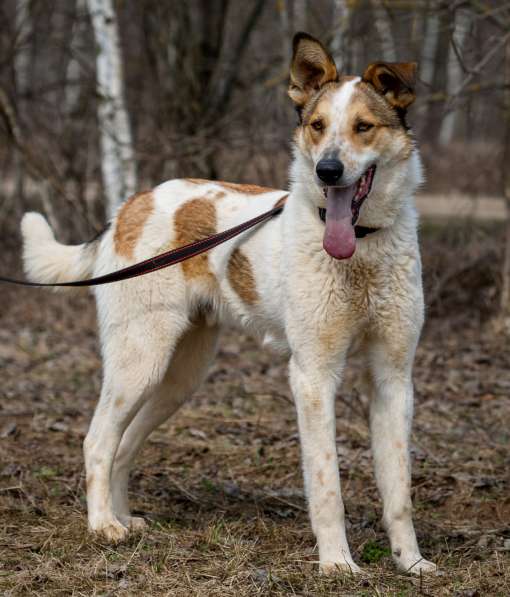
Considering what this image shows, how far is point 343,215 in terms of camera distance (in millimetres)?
3611

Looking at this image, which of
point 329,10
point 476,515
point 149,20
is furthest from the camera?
point 329,10

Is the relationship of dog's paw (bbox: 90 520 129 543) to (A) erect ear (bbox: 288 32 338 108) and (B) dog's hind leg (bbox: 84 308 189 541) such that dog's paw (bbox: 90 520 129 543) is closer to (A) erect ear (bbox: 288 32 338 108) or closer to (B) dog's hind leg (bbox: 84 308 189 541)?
(B) dog's hind leg (bbox: 84 308 189 541)

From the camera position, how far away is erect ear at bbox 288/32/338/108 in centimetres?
378

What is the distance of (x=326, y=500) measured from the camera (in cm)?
366

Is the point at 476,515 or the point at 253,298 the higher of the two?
the point at 253,298

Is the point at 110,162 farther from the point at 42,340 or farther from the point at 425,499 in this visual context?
the point at 425,499

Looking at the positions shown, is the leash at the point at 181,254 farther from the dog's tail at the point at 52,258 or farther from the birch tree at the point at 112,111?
the birch tree at the point at 112,111

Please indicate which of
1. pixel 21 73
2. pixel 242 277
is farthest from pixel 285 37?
pixel 242 277

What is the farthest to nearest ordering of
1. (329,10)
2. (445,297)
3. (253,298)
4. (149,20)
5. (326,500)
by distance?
(329,10)
(149,20)
(445,297)
(253,298)
(326,500)

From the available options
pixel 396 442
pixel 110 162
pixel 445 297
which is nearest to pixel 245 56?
pixel 110 162

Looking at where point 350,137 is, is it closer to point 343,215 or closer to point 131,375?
point 343,215

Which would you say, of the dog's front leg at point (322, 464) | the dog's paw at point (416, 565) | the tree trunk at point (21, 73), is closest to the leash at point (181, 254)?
the dog's front leg at point (322, 464)

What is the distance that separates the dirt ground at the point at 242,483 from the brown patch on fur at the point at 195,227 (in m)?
1.19

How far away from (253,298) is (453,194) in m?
14.2
